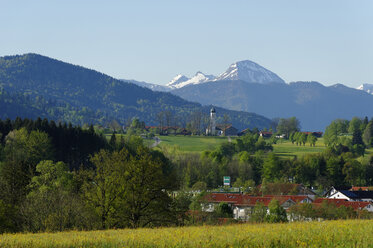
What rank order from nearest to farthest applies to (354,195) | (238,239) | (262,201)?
(238,239) → (262,201) → (354,195)

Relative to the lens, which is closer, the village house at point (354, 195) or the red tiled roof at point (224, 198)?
the red tiled roof at point (224, 198)

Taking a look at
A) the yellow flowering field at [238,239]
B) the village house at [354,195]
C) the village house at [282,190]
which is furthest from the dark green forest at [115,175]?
the yellow flowering field at [238,239]

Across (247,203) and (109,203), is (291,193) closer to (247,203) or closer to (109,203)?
(247,203)

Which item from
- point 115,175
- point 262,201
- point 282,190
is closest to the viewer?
point 115,175

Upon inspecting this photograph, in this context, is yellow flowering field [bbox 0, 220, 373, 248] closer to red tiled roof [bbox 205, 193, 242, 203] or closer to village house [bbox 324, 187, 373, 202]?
red tiled roof [bbox 205, 193, 242, 203]

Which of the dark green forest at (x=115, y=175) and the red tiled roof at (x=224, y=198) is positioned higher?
the dark green forest at (x=115, y=175)

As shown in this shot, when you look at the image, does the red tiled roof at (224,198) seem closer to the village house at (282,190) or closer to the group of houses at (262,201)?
the group of houses at (262,201)

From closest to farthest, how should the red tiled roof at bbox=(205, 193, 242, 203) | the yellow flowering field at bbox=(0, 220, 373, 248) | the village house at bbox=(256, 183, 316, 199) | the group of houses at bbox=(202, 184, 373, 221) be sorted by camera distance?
the yellow flowering field at bbox=(0, 220, 373, 248)
the group of houses at bbox=(202, 184, 373, 221)
the red tiled roof at bbox=(205, 193, 242, 203)
the village house at bbox=(256, 183, 316, 199)

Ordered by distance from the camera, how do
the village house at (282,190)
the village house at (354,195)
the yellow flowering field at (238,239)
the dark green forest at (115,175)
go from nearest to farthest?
the yellow flowering field at (238,239) < the dark green forest at (115,175) < the village house at (354,195) < the village house at (282,190)

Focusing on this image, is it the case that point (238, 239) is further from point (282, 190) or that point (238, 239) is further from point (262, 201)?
point (282, 190)

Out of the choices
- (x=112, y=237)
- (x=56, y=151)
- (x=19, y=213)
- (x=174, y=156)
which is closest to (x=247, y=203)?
(x=56, y=151)

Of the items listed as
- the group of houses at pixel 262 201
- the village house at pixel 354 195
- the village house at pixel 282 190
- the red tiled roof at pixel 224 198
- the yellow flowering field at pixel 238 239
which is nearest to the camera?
the yellow flowering field at pixel 238 239

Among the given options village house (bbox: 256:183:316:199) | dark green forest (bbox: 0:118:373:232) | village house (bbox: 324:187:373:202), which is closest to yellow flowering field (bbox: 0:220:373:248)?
dark green forest (bbox: 0:118:373:232)

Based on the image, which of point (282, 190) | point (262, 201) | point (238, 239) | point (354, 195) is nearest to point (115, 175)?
point (238, 239)
